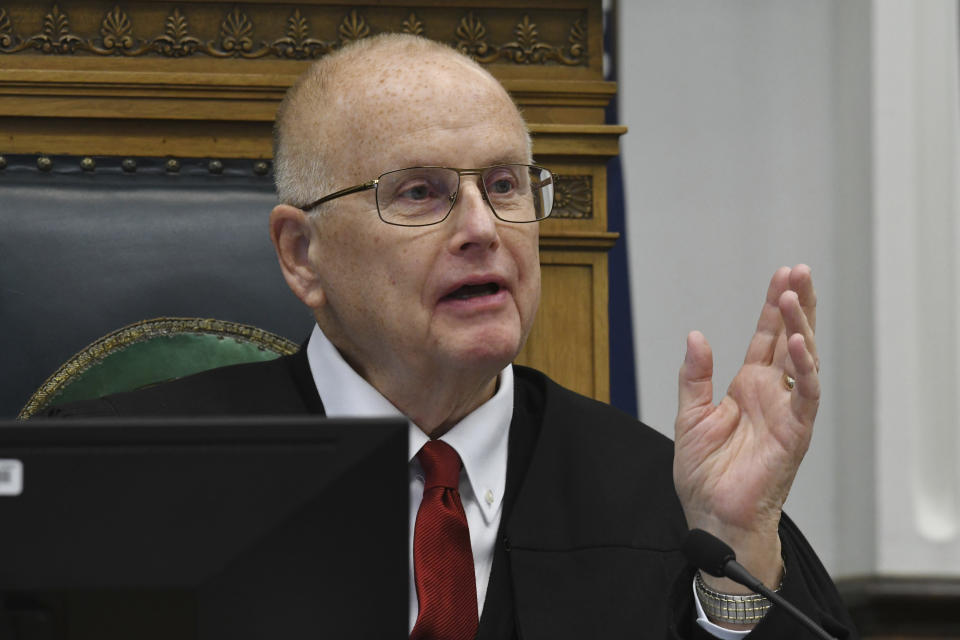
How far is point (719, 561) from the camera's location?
1036 mm

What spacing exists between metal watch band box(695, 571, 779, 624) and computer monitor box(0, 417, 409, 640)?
0.62 metres

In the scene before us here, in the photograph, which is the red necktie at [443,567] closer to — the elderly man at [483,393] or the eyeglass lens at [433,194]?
the elderly man at [483,393]

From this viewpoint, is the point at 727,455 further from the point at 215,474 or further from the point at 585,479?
the point at 215,474

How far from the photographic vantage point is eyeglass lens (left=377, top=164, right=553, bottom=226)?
140cm

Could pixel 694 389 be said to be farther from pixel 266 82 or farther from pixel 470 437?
pixel 266 82

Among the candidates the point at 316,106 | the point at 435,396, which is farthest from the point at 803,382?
the point at 316,106

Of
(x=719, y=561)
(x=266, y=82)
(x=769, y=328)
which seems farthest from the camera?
(x=266, y=82)

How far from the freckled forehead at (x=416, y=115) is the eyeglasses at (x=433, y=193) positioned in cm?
2

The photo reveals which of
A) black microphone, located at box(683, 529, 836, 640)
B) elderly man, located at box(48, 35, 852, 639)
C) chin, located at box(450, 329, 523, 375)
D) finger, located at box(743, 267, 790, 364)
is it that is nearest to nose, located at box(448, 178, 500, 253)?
elderly man, located at box(48, 35, 852, 639)

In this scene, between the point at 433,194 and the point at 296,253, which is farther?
the point at 296,253

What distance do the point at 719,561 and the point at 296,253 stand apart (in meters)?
0.78

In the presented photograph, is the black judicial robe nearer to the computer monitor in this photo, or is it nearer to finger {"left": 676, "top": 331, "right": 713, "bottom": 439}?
finger {"left": 676, "top": 331, "right": 713, "bottom": 439}

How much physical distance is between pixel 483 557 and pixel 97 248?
734 mm

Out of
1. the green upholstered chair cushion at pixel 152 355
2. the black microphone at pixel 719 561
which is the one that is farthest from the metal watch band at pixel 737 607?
the green upholstered chair cushion at pixel 152 355
